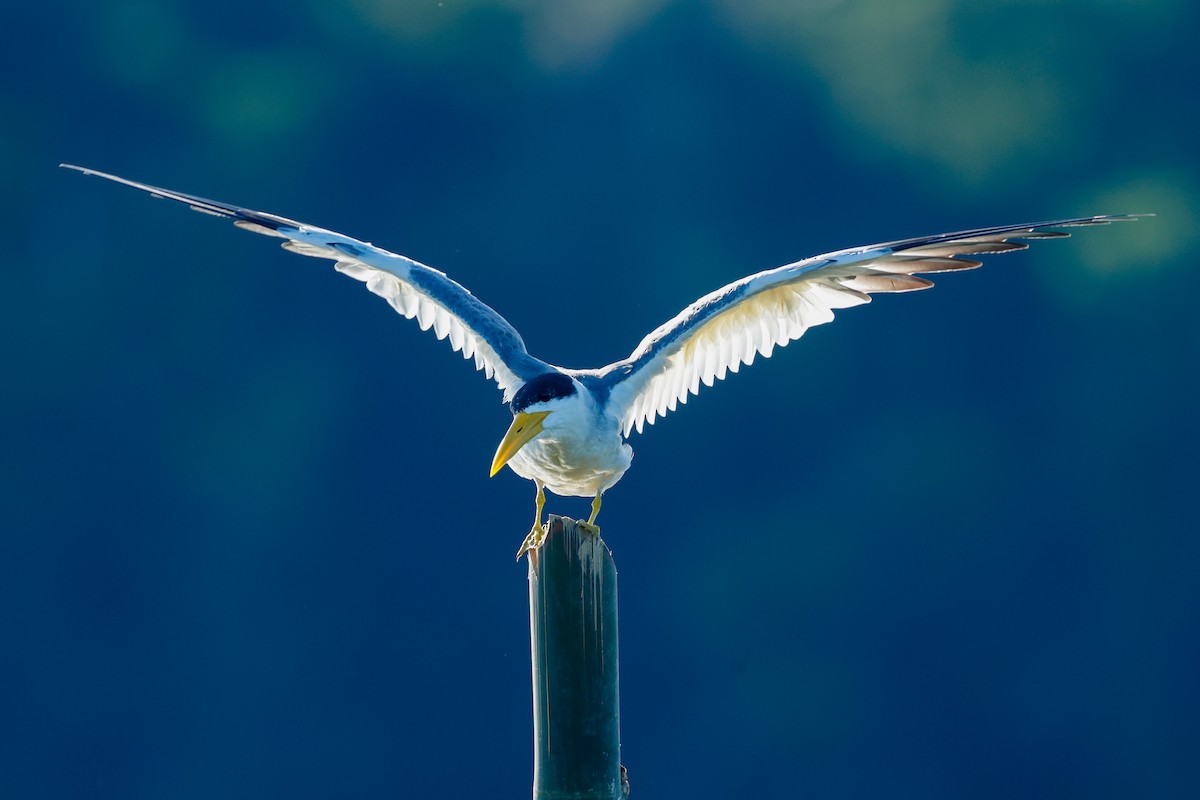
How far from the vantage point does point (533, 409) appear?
3162 mm

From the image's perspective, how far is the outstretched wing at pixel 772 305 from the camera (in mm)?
3338

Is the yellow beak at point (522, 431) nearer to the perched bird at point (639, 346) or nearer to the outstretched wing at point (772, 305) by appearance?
the perched bird at point (639, 346)

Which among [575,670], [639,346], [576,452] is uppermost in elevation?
[639,346]

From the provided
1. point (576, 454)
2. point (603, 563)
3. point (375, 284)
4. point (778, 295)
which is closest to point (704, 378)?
point (778, 295)

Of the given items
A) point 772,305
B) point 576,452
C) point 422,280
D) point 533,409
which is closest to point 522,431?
point 533,409

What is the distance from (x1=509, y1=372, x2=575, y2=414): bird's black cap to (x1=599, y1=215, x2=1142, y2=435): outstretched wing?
1.03 ft

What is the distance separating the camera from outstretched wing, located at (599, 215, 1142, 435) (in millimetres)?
3338

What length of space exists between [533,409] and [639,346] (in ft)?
1.90

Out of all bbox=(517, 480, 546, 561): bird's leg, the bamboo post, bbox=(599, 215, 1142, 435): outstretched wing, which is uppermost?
bbox=(599, 215, 1142, 435): outstretched wing

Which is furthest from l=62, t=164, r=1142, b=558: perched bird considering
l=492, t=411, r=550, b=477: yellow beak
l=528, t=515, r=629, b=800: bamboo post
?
l=528, t=515, r=629, b=800: bamboo post

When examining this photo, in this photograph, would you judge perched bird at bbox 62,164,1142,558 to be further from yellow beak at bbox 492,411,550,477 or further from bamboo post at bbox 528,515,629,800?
bamboo post at bbox 528,515,629,800

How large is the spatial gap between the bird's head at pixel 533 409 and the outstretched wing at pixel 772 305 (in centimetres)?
34

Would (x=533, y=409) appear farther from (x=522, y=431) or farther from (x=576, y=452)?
(x=576, y=452)

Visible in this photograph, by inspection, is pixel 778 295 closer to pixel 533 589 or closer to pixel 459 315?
pixel 459 315
